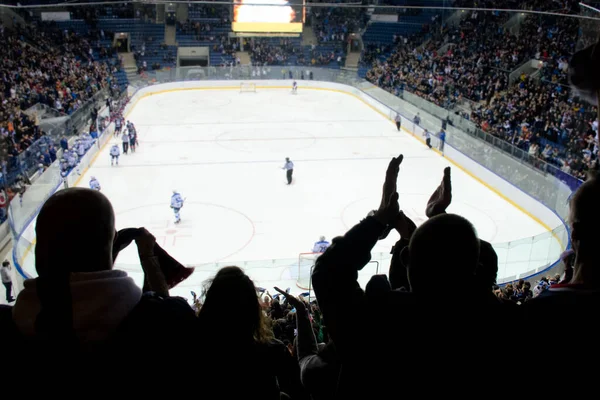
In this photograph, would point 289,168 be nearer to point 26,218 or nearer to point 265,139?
point 265,139

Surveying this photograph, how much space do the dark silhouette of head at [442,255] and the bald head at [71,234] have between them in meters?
0.84

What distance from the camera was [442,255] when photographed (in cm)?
138

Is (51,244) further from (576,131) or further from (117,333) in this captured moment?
(576,131)

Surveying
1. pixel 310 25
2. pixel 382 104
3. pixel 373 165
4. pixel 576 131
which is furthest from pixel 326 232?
pixel 310 25

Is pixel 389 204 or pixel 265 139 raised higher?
pixel 389 204

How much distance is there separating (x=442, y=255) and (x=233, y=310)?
652 millimetres

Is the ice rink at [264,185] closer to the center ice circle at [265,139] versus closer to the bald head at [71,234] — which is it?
the center ice circle at [265,139]

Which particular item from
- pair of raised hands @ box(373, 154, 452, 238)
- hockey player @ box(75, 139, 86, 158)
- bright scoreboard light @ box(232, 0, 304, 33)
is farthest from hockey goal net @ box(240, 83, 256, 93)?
pair of raised hands @ box(373, 154, 452, 238)

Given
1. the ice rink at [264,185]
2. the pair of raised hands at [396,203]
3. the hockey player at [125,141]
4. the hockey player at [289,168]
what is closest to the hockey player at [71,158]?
the ice rink at [264,185]

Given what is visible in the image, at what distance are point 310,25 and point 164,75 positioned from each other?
12.6 m

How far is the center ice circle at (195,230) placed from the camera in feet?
33.1

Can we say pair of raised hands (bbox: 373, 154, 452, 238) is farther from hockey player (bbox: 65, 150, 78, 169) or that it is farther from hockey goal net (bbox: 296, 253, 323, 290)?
hockey player (bbox: 65, 150, 78, 169)

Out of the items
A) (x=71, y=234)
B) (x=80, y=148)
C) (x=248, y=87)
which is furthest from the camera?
(x=248, y=87)

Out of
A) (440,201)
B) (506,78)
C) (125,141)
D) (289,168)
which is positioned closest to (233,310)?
(440,201)
